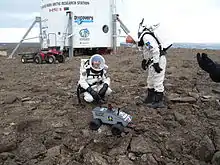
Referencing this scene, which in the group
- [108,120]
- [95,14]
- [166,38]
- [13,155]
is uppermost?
[95,14]

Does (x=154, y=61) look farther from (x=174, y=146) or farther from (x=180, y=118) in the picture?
(x=174, y=146)

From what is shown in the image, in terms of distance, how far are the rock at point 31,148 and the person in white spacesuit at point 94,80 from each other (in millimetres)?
1630

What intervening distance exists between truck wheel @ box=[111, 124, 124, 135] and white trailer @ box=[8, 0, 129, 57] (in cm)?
1153

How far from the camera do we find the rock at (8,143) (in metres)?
4.45

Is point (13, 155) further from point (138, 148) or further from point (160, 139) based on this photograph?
point (160, 139)

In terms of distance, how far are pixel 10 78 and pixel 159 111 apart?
19.3 ft

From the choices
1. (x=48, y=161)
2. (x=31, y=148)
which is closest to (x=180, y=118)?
(x=48, y=161)

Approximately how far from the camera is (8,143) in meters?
4.52

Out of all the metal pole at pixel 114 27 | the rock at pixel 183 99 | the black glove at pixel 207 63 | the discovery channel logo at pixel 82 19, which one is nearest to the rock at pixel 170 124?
the rock at pixel 183 99

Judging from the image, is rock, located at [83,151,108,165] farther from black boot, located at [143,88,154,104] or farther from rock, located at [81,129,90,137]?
black boot, located at [143,88,154,104]

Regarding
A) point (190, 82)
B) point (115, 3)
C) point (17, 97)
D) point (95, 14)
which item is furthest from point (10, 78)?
point (115, 3)

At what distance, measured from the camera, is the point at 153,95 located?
20.8 feet

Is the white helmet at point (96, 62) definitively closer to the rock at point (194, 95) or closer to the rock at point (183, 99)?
the rock at point (183, 99)

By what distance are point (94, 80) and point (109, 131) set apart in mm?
1517
